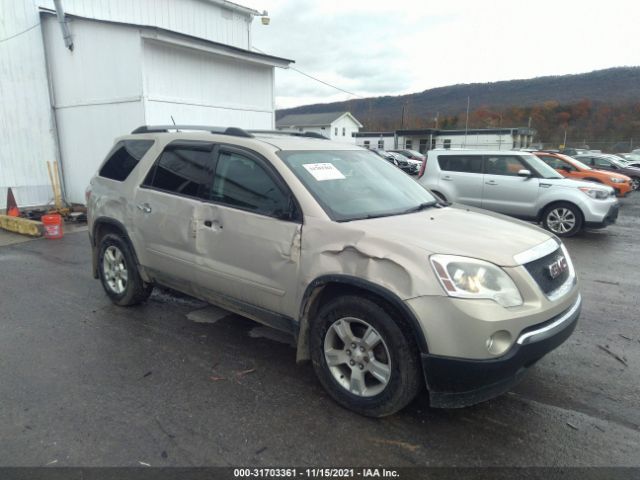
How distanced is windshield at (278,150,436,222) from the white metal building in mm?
7578

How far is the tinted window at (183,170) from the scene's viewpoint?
3785mm

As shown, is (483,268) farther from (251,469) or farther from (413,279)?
(251,469)

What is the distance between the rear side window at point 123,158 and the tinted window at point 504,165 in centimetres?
771

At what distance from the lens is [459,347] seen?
7.98 feet

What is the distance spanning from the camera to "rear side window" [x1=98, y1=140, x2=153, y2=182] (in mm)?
4500

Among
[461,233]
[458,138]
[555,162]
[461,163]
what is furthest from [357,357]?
[458,138]

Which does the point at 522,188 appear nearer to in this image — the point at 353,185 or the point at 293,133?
the point at 293,133

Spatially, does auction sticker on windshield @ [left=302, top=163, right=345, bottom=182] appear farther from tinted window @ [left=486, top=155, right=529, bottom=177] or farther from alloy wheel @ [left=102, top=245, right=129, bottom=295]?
tinted window @ [left=486, top=155, right=529, bottom=177]

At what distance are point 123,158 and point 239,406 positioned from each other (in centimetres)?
308

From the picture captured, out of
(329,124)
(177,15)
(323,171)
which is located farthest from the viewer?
(329,124)

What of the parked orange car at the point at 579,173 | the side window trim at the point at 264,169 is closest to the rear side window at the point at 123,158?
the side window trim at the point at 264,169

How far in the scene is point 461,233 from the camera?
292 cm

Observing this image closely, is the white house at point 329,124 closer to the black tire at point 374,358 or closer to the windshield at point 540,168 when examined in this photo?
the windshield at point 540,168

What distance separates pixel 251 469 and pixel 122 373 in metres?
1.54
